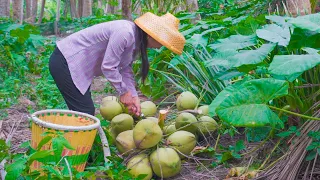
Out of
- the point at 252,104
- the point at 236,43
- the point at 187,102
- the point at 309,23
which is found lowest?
the point at 187,102

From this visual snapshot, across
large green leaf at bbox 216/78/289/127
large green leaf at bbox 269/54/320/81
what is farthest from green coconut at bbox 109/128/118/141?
large green leaf at bbox 269/54/320/81

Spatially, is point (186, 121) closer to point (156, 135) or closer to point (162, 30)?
point (156, 135)

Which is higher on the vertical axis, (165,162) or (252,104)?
(252,104)

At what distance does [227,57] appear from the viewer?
7.50 feet

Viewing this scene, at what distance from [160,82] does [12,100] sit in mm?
1216

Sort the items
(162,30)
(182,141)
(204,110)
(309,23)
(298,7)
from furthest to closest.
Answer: (298,7)
(204,110)
(162,30)
(182,141)
(309,23)

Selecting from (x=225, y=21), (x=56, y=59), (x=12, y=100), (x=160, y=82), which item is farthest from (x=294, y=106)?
(x=12, y=100)

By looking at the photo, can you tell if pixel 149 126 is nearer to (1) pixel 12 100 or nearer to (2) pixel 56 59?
(2) pixel 56 59

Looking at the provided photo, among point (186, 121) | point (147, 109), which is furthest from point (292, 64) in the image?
point (147, 109)

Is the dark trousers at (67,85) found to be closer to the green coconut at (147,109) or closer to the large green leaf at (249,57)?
the green coconut at (147,109)

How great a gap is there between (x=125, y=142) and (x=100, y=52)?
58cm

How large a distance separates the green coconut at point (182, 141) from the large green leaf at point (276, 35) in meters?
0.63

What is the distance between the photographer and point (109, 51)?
7.93 ft

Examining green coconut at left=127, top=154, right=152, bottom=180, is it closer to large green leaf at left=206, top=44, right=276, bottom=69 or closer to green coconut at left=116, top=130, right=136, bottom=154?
green coconut at left=116, top=130, right=136, bottom=154
